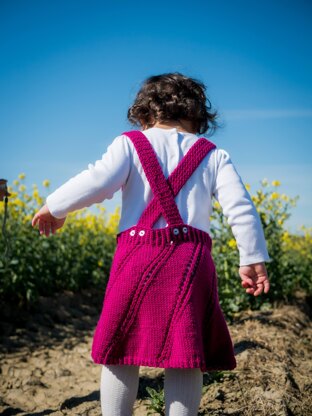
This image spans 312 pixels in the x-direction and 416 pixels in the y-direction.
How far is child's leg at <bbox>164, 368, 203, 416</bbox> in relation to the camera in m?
1.58

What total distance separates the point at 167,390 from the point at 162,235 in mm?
578

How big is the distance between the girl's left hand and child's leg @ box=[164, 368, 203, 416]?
737 millimetres

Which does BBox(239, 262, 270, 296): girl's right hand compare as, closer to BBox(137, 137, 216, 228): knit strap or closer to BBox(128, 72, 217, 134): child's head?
BBox(137, 137, 216, 228): knit strap

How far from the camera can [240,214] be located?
171cm

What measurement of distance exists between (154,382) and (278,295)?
82.5 inches

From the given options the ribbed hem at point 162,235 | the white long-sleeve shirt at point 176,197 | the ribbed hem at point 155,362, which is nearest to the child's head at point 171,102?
the white long-sleeve shirt at point 176,197

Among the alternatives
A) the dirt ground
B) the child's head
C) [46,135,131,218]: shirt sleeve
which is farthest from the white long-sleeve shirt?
the dirt ground

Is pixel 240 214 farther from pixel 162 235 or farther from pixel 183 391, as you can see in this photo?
pixel 183 391

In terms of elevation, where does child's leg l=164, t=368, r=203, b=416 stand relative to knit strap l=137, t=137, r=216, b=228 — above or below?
below

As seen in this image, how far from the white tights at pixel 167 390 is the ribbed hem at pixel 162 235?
1.56ft

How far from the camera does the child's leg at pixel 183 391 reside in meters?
1.58

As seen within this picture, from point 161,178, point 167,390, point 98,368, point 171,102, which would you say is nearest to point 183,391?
point 167,390

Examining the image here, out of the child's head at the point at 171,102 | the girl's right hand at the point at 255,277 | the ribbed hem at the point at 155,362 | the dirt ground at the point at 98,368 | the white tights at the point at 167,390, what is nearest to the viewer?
the ribbed hem at the point at 155,362

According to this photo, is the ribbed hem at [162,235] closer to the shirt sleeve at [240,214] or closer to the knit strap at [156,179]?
the knit strap at [156,179]
